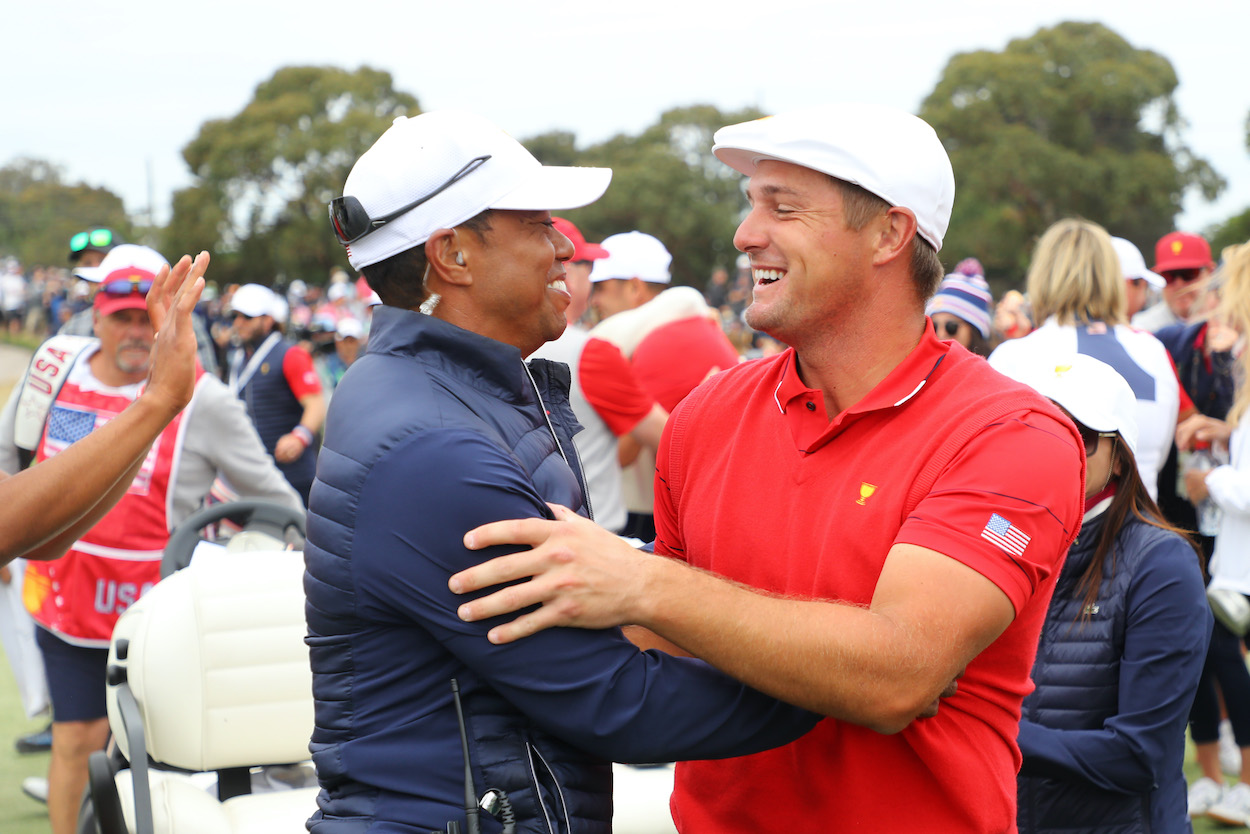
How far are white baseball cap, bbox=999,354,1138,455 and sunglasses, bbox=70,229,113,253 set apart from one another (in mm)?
5480

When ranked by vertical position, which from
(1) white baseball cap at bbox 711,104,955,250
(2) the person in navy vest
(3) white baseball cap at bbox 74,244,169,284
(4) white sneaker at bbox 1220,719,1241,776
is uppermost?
(1) white baseball cap at bbox 711,104,955,250

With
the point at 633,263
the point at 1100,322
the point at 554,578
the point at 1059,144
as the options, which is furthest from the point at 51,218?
the point at 554,578

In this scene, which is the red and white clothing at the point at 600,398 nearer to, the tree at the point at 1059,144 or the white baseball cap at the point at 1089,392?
the white baseball cap at the point at 1089,392

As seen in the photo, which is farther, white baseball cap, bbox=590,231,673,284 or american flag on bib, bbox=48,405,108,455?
white baseball cap, bbox=590,231,673,284

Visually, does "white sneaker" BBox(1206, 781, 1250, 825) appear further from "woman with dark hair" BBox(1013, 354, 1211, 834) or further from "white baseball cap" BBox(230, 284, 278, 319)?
"white baseball cap" BBox(230, 284, 278, 319)

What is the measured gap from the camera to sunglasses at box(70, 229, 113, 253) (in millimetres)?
6508

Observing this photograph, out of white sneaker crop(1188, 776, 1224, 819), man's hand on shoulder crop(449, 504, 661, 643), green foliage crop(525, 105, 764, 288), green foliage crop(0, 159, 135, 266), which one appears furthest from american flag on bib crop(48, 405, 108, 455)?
green foliage crop(0, 159, 135, 266)

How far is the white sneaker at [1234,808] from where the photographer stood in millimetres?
4871

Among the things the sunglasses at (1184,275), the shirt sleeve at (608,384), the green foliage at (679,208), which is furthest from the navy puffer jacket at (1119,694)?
the green foliage at (679,208)

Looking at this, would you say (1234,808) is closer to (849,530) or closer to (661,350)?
(661,350)

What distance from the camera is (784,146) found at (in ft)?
6.46

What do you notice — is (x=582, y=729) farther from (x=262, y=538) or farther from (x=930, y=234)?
(x=262, y=538)

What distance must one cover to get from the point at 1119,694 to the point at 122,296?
12.0 feet

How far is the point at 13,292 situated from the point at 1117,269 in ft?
137
